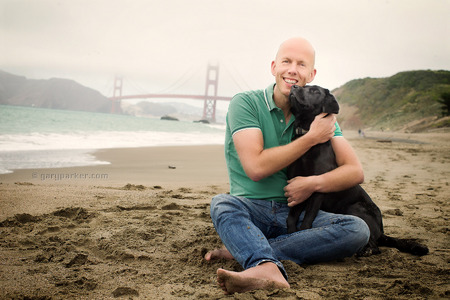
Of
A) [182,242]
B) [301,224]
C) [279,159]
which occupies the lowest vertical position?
[182,242]

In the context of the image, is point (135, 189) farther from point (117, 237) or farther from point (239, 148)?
point (239, 148)

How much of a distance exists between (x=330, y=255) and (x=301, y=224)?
21 centimetres

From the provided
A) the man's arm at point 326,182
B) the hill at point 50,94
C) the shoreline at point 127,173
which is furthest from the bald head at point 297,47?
the hill at point 50,94

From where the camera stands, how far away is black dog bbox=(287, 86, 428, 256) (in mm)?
1898

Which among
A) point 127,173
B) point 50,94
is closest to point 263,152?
point 127,173

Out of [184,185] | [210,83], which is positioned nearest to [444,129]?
[184,185]

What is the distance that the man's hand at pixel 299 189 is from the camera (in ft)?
5.97

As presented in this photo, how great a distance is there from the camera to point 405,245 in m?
1.99

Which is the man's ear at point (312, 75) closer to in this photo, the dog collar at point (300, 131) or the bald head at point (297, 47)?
the bald head at point (297, 47)

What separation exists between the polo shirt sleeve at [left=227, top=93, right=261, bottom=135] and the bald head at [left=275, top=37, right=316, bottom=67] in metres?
0.29

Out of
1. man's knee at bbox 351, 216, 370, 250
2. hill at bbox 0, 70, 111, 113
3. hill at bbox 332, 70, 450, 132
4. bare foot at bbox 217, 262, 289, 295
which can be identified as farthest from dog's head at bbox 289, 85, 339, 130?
hill at bbox 0, 70, 111, 113

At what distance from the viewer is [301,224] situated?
1.90m

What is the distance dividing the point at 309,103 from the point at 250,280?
0.93 meters

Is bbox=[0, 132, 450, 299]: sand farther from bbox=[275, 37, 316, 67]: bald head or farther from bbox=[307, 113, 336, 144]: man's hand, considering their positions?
bbox=[275, 37, 316, 67]: bald head
